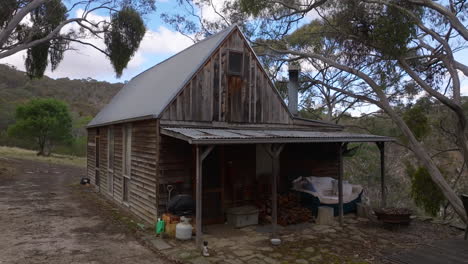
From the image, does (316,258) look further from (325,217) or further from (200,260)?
(325,217)

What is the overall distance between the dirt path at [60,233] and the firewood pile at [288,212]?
→ 11.8ft

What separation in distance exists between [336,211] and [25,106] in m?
30.9

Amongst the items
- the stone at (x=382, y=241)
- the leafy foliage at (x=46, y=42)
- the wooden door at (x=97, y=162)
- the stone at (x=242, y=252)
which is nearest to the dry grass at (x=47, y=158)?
the leafy foliage at (x=46, y=42)

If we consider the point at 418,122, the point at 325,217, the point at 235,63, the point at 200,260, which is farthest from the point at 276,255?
the point at 418,122

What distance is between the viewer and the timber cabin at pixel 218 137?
8164 millimetres

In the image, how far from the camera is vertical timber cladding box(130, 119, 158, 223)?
834cm

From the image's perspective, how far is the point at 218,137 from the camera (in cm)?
670

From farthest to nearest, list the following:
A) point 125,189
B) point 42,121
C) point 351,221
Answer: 1. point 42,121
2. point 125,189
3. point 351,221

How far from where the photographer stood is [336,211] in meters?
9.91

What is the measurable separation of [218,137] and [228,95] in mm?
3074

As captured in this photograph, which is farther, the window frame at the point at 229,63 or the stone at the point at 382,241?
the window frame at the point at 229,63

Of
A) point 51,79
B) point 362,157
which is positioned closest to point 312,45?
point 362,157

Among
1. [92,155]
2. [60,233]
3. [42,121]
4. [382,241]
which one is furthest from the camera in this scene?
[42,121]

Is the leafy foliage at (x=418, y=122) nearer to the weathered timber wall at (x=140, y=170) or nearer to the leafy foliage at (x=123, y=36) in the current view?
the weathered timber wall at (x=140, y=170)
